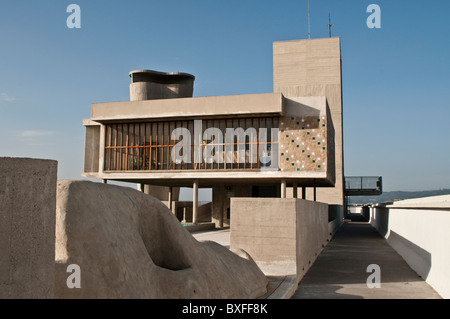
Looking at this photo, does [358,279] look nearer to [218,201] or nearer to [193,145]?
[193,145]

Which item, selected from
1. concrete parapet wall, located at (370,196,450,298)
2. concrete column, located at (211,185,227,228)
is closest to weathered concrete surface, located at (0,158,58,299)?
concrete parapet wall, located at (370,196,450,298)

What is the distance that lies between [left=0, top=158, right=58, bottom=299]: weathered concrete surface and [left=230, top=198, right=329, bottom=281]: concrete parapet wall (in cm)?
768

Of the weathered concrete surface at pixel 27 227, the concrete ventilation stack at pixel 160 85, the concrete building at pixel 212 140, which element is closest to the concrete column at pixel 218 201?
the concrete building at pixel 212 140

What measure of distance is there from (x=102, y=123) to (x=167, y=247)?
79.9ft

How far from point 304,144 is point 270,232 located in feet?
50.9

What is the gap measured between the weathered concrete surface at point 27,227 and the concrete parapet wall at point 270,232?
768cm

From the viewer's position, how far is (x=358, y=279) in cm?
1191

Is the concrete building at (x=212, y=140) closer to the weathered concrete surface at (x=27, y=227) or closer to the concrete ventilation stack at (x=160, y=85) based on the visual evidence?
the concrete ventilation stack at (x=160, y=85)

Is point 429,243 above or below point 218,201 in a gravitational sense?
below

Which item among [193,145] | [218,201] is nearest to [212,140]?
[193,145]

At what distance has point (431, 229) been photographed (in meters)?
11.8

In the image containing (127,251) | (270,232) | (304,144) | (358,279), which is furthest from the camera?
(304,144)

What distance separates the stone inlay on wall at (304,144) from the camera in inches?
1016
